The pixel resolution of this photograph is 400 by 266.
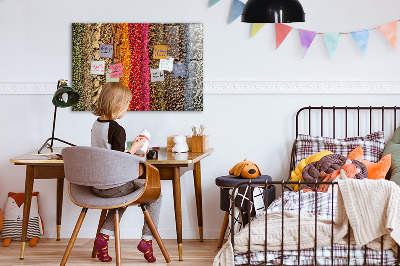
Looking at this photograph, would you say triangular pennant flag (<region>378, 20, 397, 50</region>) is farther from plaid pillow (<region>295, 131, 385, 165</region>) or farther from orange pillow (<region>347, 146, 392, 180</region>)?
orange pillow (<region>347, 146, 392, 180</region>)

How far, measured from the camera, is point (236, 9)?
430 centimetres

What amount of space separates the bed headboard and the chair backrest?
4.78 feet

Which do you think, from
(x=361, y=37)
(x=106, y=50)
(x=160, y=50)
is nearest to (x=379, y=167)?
(x=361, y=37)

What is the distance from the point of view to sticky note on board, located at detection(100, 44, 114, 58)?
4375 millimetres

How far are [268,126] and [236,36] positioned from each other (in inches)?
27.2

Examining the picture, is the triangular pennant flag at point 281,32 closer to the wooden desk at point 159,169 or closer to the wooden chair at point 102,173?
the wooden desk at point 159,169

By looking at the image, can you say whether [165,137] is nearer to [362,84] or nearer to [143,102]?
[143,102]

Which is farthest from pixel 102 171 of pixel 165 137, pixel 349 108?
pixel 349 108

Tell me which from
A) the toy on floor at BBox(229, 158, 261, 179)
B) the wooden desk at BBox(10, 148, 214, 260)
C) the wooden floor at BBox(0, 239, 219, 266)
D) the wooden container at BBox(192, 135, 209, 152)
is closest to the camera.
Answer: the wooden desk at BBox(10, 148, 214, 260)

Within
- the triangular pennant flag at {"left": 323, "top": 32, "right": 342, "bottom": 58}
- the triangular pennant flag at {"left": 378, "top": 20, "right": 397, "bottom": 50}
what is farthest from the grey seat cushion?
the triangular pennant flag at {"left": 378, "top": 20, "right": 397, "bottom": 50}

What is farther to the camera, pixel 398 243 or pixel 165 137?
pixel 165 137

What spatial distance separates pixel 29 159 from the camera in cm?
367

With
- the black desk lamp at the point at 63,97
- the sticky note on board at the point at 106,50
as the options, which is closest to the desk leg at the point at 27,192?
the black desk lamp at the point at 63,97

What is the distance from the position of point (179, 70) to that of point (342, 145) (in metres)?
1.27
